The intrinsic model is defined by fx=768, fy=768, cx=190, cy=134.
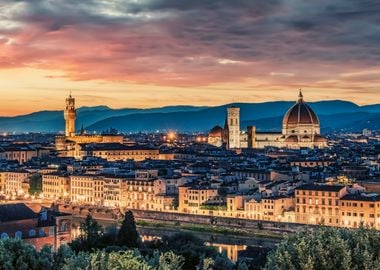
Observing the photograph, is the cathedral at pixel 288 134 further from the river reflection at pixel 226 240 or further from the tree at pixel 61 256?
the tree at pixel 61 256

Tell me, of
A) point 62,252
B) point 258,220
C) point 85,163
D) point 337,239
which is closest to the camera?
point 337,239

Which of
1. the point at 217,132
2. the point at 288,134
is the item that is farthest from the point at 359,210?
the point at 217,132

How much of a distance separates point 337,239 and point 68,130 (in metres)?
90.6

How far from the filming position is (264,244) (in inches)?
1334

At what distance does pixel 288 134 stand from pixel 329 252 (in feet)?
281

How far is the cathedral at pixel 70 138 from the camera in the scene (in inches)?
3420

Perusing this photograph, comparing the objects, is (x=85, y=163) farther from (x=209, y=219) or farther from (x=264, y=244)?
(x=264, y=244)

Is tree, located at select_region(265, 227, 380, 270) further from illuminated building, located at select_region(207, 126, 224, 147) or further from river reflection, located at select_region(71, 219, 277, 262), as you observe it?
illuminated building, located at select_region(207, 126, 224, 147)

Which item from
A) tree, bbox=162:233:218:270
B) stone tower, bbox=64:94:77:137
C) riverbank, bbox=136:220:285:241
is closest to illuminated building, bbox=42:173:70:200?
riverbank, bbox=136:220:285:241

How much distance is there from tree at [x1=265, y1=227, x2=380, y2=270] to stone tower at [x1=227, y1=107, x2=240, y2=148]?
8527 cm

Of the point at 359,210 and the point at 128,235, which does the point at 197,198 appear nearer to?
the point at 359,210

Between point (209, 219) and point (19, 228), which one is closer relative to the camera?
point (19, 228)

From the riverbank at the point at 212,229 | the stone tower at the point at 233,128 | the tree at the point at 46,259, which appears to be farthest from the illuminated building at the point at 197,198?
the stone tower at the point at 233,128

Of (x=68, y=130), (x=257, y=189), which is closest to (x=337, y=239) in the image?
(x=257, y=189)
